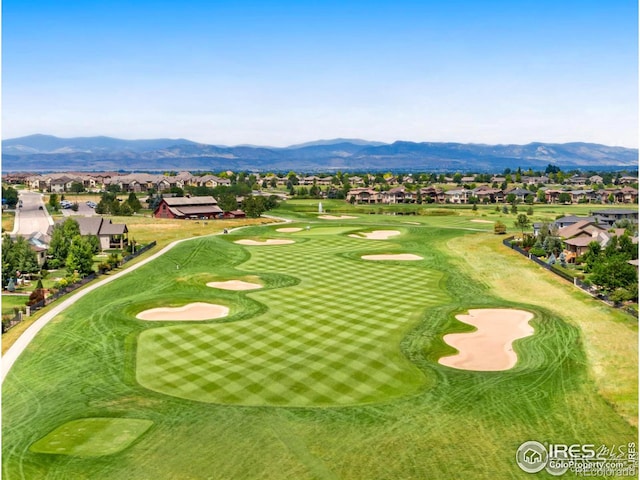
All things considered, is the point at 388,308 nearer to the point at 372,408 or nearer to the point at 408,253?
the point at 372,408

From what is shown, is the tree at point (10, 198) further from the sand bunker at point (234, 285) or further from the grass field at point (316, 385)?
the sand bunker at point (234, 285)

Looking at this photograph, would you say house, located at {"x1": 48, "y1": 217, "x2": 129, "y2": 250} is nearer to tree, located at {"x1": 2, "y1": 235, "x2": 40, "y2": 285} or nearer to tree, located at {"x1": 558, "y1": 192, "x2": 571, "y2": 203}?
tree, located at {"x1": 2, "y1": 235, "x2": 40, "y2": 285}

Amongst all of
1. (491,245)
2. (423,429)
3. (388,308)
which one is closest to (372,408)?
(423,429)

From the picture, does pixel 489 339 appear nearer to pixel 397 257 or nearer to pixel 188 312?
pixel 188 312

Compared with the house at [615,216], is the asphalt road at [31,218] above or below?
below

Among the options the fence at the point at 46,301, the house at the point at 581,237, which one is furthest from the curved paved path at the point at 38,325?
the house at the point at 581,237
